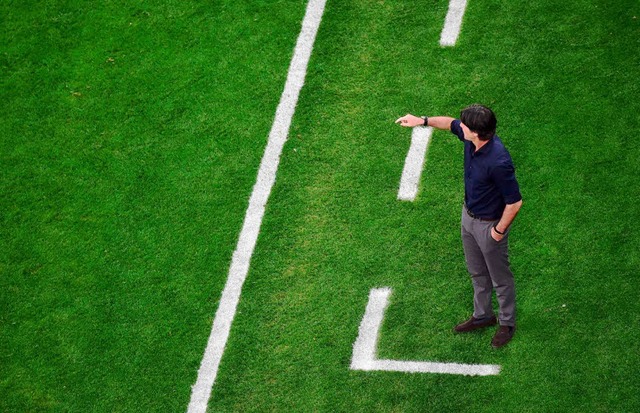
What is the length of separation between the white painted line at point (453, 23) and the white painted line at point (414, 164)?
3.76ft

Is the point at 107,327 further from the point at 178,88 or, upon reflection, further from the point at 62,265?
the point at 178,88

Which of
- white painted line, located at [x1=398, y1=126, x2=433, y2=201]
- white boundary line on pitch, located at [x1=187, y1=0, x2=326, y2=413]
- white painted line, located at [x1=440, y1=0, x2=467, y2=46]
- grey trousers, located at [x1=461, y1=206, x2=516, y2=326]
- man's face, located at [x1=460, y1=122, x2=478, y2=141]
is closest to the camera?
man's face, located at [x1=460, y1=122, x2=478, y2=141]

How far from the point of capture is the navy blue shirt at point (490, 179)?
234 inches

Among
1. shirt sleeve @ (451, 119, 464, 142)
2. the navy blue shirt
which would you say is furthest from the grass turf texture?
shirt sleeve @ (451, 119, 464, 142)

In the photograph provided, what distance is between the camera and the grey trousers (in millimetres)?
6457

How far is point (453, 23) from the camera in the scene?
898 cm

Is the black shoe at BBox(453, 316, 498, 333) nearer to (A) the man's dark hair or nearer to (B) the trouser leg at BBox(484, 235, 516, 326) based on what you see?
(B) the trouser leg at BBox(484, 235, 516, 326)

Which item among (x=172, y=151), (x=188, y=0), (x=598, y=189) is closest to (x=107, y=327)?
(x=172, y=151)

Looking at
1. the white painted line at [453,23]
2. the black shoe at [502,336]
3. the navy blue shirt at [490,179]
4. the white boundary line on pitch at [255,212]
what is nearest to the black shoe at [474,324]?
the black shoe at [502,336]

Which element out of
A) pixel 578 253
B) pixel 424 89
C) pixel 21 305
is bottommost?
pixel 21 305

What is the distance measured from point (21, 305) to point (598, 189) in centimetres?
586

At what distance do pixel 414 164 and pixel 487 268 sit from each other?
70.2 inches

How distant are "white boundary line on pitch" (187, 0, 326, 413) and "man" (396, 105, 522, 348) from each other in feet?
6.99

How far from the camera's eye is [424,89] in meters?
8.62
